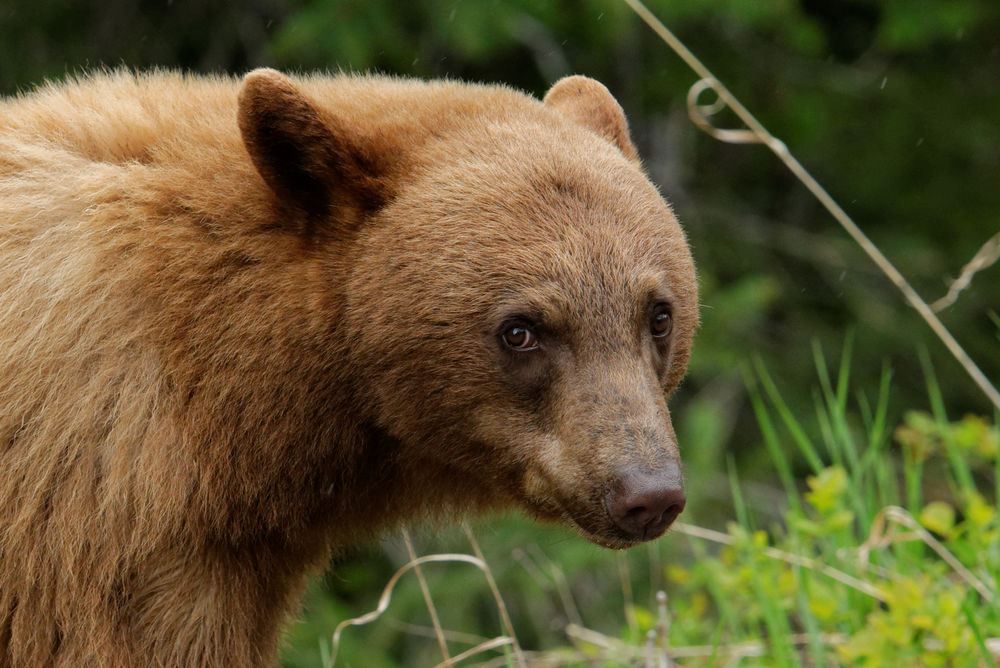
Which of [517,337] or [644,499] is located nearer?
[644,499]

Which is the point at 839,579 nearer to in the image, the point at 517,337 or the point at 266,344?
the point at 517,337

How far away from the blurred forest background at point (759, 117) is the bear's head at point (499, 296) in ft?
9.18

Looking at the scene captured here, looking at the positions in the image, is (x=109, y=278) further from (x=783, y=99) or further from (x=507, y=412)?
(x=783, y=99)

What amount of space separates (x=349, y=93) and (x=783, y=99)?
4.61 m

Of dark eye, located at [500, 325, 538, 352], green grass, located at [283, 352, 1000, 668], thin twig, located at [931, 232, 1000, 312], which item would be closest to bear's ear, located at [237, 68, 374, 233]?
dark eye, located at [500, 325, 538, 352]

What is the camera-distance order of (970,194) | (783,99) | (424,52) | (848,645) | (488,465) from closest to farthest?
1. (488,465)
2. (848,645)
3. (424,52)
4. (783,99)
5. (970,194)

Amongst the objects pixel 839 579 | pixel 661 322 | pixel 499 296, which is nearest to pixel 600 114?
pixel 661 322

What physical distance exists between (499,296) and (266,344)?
541mm

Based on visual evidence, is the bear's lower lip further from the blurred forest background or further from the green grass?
the blurred forest background

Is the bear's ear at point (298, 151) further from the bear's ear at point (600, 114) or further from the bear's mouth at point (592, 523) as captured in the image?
the bear's mouth at point (592, 523)

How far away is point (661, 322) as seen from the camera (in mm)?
2986

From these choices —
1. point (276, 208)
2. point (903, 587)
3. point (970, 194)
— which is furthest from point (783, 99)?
point (276, 208)

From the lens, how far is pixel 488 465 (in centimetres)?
297

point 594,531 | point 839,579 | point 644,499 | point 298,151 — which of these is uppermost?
point 298,151
